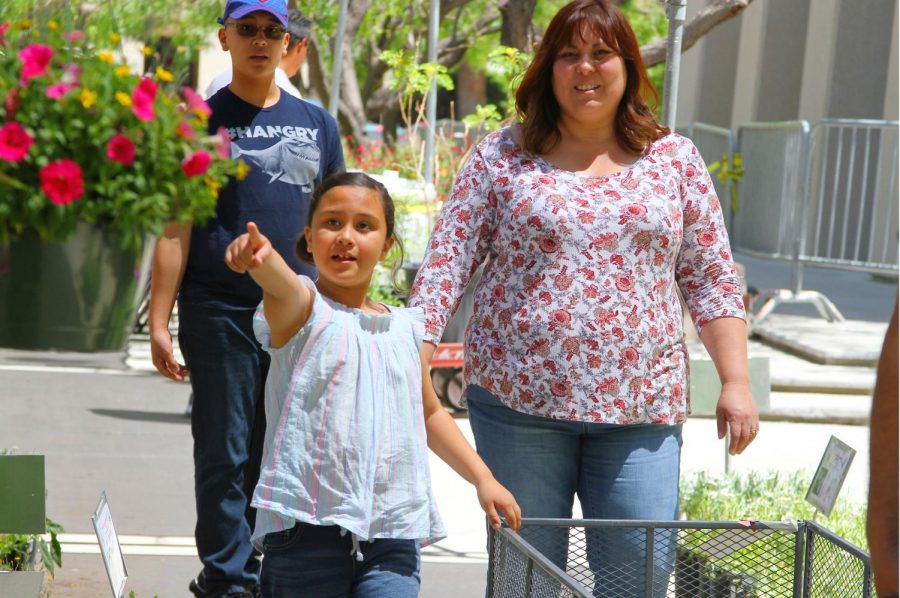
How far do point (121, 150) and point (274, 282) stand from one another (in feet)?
2.75

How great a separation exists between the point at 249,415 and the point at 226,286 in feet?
Result: 1.25

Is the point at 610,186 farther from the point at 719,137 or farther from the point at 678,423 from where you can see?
the point at 719,137

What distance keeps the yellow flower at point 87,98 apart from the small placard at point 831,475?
279cm

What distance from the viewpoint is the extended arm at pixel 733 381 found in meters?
3.10

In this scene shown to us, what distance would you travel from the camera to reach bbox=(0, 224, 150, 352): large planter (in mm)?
2127

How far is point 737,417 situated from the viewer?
10.1 feet

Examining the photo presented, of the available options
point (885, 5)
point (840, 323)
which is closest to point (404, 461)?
point (840, 323)

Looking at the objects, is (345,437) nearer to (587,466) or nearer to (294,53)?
(587,466)

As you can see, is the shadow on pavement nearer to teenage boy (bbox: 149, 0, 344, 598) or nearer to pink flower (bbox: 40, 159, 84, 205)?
teenage boy (bbox: 149, 0, 344, 598)

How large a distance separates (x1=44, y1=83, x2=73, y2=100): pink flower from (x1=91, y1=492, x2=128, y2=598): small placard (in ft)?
6.41

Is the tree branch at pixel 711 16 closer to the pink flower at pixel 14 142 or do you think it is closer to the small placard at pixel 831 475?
the small placard at pixel 831 475

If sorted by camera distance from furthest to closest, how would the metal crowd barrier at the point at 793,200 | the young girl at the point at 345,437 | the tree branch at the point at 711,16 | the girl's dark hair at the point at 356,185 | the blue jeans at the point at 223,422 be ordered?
the metal crowd barrier at the point at 793,200
the tree branch at the point at 711,16
the blue jeans at the point at 223,422
the girl's dark hair at the point at 356,185
the young girl at the point at 345,437

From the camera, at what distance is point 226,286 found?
3.96 meters

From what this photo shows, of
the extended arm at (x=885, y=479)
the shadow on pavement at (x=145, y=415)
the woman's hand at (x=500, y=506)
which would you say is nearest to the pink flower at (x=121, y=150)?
the extended arm at (x=885, y=479)
